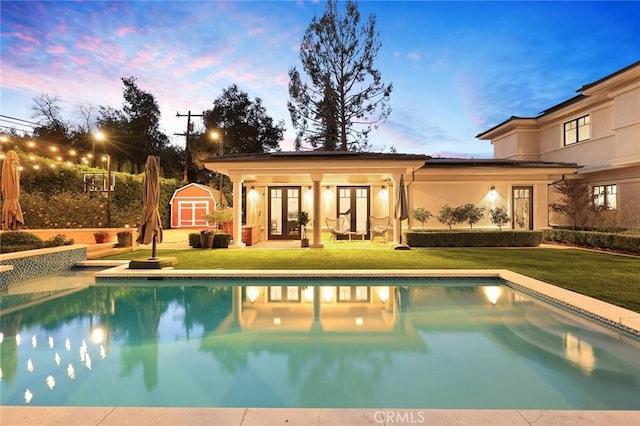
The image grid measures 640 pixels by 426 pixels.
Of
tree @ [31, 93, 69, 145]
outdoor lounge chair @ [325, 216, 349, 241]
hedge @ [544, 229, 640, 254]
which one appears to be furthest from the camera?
tree @ [31, 93, 69, 145]

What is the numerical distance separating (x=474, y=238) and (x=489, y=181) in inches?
150

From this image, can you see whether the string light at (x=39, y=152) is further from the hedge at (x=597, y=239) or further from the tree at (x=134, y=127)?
the hedge at (x=597, y=239)

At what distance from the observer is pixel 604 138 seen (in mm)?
15523

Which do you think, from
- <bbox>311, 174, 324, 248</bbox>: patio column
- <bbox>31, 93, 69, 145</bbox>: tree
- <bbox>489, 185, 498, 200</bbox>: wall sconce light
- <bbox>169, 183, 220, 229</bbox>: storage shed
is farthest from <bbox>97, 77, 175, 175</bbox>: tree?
<bbox>489, 185, 498, 200</bbox>: wall sconce light

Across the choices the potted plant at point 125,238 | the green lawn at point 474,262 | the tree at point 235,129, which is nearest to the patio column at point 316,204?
the green lawn at point 474,262

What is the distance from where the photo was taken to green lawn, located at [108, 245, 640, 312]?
7230mm

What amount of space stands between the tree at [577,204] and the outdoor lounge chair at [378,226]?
7970 mm

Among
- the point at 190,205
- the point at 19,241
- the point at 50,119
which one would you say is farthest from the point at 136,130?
the point at 19,241

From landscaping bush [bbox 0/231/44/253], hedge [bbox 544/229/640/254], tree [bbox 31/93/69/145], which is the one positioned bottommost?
hedge [bbox 544/229/640/254]

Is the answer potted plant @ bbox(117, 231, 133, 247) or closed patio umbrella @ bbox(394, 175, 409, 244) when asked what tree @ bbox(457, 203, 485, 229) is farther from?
potted plant @ bbox(117, 231, 133, 247)

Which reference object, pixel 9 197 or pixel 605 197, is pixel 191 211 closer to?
pixel 9 197

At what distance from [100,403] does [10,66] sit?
23208 mm

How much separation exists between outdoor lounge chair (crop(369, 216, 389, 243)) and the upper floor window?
34.9 feet

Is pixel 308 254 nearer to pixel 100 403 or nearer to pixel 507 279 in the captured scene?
pixel 507 279
